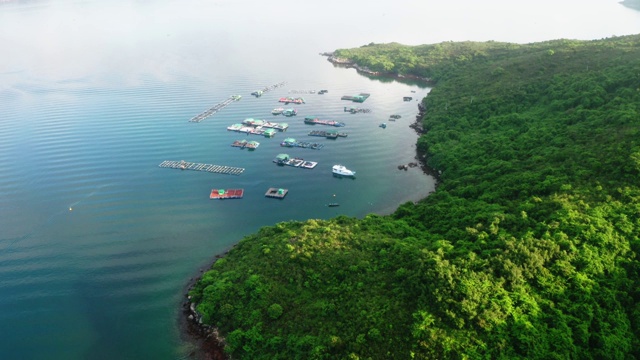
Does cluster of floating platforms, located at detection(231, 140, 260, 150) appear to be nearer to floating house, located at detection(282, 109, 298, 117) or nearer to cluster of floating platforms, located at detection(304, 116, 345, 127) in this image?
cluster of floating platforms, located at detection(304, 116, 345, 127)

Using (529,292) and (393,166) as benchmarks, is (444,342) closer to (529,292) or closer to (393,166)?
(529,292)

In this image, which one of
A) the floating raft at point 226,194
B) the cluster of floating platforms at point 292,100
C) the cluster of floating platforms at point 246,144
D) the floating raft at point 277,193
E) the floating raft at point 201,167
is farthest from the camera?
the cluster of floating platforms at point 292,100

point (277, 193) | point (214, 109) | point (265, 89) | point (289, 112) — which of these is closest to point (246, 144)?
point (289, 112)

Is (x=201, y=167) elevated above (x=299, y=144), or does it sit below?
below

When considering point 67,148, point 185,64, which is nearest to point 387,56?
point 185,64

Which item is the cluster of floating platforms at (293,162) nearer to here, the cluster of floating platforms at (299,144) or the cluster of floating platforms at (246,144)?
the cluster of floating platforms at (299,144)

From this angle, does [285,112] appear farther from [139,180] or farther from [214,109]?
[139,180]

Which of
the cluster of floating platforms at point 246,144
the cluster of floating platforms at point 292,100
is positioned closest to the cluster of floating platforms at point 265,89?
the cluster of floating platforms at point 292,100
